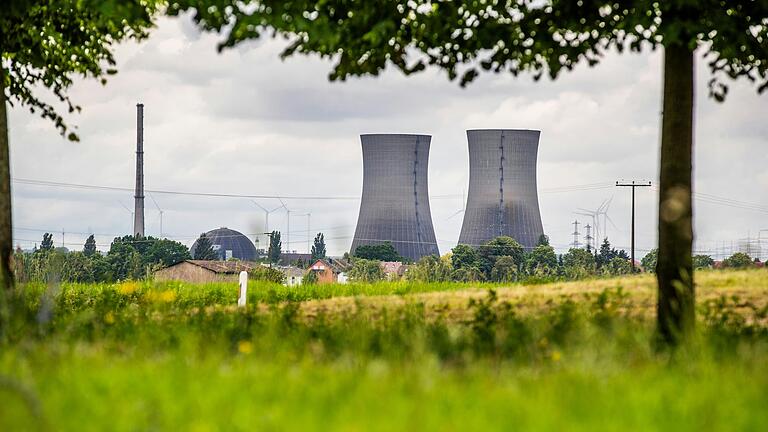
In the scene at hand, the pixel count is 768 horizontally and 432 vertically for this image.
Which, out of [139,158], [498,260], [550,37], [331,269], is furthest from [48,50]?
[331,269]

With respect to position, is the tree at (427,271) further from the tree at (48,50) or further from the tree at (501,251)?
the tree at (501,251)

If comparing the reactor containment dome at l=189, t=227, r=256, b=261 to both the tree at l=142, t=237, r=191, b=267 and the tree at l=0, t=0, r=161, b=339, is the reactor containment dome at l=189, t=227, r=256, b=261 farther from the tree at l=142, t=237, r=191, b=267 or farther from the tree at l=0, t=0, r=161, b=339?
the tree at l=0, t=0, r=161, b=339

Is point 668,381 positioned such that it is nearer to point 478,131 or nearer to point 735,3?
point 735,3

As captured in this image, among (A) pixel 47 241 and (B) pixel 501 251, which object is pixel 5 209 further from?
(A) pixel 47 241

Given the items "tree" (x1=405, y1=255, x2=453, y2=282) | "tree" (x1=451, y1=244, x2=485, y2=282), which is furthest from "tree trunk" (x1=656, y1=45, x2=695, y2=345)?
"tree" (x1=451, y1=244, x2=485, y2=282)

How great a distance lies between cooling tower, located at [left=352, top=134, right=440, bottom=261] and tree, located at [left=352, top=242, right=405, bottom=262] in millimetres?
44069

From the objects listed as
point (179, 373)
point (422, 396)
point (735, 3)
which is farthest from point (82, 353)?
point (735, 3)

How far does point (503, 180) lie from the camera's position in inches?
3044

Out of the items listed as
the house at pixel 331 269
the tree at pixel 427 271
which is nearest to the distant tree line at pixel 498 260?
the house at pixel 331 269

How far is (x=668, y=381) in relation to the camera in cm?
653

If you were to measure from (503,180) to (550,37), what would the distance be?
6684cm

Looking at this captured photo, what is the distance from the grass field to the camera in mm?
5230

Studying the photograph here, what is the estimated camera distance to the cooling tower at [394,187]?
253 ft

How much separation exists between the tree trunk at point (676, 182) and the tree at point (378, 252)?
116m
